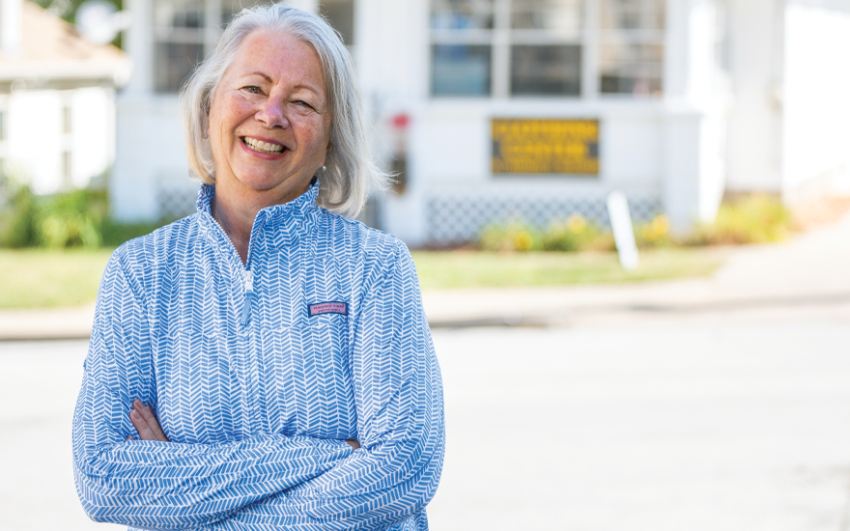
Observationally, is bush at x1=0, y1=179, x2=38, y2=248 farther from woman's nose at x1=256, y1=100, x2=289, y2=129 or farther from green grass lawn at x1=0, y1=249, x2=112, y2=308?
woman's nose at x1=256, y1=100, x2=289, y2=129

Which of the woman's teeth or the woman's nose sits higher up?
the woman's nose

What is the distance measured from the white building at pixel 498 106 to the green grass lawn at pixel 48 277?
7.65 feet

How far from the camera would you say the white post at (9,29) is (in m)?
20.1

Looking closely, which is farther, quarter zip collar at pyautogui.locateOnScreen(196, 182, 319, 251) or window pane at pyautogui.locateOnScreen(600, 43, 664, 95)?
window pane at pyautogui.locateOnScreen(600, 43, 664, 95)

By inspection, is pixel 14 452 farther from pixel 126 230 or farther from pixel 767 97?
pixel 767 97

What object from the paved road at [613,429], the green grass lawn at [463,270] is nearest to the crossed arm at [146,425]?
the paved road at [613,429]

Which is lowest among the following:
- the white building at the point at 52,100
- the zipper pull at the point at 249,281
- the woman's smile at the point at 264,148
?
the zipper pull at the point at 249,281

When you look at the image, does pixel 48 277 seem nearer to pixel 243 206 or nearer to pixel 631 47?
pixel 631 47

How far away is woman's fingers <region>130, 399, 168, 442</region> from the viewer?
6.86ft

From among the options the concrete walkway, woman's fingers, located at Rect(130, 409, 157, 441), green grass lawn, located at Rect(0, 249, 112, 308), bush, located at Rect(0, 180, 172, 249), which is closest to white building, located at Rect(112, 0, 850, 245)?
bush, located at Rect(0, 180, 172, 249)

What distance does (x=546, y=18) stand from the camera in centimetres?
1650

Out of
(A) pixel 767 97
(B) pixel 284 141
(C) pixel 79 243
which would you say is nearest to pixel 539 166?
(A) pixel 767 97

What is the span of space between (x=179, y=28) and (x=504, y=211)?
19.1ft

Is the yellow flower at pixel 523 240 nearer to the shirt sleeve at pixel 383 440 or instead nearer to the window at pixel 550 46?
the window at pixel 550 46
